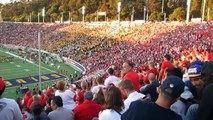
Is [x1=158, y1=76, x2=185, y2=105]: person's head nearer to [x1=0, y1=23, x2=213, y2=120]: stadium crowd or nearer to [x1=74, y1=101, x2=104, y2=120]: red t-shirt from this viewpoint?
[x1=0, y1=23, x2=213, y2=120]: stadium crowd

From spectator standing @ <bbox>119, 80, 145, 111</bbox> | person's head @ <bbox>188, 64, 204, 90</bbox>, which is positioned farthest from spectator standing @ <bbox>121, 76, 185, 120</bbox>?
spectator standing @ <bbox>119, 80, 145, 111</bbox>

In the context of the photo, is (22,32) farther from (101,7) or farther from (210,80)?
(210,80)

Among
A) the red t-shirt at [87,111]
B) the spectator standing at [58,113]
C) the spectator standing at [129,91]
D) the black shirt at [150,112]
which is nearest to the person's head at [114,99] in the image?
the spectator standing at [129,91]

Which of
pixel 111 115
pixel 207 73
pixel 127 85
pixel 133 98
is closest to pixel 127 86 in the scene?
pixel 127 85

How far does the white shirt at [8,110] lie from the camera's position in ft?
12.7

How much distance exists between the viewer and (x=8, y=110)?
12.9 feet

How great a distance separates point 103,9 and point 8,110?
242 feet

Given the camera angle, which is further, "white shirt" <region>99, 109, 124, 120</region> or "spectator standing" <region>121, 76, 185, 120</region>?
"white shirt" <region>99, 109, 124, 120</region>

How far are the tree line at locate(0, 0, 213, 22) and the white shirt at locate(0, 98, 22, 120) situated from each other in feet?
159

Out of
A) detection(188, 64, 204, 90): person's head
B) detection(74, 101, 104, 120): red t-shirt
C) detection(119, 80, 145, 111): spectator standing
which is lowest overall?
detection(74, 101, 104, 120): red t-shirt

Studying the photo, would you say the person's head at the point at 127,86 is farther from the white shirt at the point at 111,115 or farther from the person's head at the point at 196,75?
the person's head at the point at 196,75

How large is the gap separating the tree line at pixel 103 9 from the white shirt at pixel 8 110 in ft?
159

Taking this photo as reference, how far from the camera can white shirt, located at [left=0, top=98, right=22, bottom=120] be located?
3.88 meters

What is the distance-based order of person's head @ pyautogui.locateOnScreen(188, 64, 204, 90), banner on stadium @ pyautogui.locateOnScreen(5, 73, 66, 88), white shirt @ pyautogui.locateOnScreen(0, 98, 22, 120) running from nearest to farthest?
white shirt @ pyautogui.locateOnScreen(0, 98, 22, 120) → person's head @ pyautogui.locateOnScreen(188, 64, 204, 90) → banner on stadium @ pyautogui.locateOnScreen(5, 73, 66, 88)
